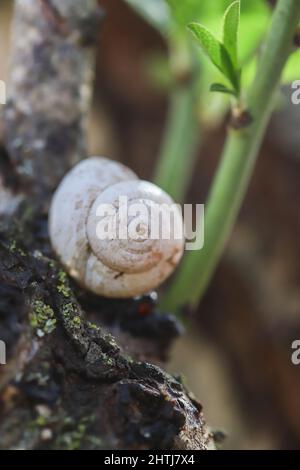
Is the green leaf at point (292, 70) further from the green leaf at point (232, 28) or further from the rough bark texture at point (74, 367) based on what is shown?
the rough bark texture at point (74, 367)

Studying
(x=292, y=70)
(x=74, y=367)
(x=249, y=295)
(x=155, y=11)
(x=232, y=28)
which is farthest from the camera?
(x=249, y=295)

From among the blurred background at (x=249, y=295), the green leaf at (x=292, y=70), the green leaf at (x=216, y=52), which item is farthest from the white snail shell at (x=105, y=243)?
the blurred background at (x=249, y=295)

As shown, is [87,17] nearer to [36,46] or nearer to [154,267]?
[36,46]

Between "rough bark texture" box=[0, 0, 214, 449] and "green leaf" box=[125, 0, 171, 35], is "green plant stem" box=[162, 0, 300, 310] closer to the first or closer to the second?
"rough bark texture" box=[0, 0, 214, 449]

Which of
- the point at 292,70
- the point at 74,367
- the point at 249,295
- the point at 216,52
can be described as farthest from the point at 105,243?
the point at 249,295

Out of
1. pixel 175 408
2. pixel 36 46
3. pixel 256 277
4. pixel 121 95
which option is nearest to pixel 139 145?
pixel 121 95

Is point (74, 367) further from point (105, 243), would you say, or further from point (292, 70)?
point (292, 70)

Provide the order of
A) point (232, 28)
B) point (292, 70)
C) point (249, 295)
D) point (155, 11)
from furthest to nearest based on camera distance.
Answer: point (249, 295)
point (155, 11)
point (292, 70)
point (232, 28)
